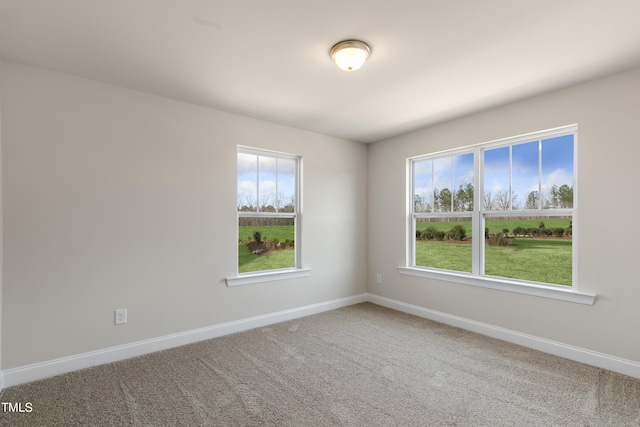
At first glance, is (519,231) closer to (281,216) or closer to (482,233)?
(482,233)

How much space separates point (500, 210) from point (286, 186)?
2565mm

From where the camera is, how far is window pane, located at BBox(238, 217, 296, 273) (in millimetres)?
3781

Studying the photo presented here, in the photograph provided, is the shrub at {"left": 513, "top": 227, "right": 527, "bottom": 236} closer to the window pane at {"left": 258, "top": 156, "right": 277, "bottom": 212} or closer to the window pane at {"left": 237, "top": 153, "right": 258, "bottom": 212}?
the window pane at {"left": 258, "top": 156, "right": 277, "bottom": 212}

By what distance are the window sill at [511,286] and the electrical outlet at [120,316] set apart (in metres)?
3.32

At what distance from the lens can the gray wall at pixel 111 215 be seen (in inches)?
94.3

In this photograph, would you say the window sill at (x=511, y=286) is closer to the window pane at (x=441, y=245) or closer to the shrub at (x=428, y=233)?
the window pane at (x=441, y=245)

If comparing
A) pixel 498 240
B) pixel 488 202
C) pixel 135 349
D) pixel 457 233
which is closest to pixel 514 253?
pixel 498 240

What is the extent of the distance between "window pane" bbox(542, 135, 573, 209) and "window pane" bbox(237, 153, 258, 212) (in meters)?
3.17

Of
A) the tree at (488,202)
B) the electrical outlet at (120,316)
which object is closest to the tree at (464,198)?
the tree at (488,202)

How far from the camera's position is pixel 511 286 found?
318 cm

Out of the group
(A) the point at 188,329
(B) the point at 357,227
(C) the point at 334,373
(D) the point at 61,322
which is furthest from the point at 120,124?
(B) the point at 357,227

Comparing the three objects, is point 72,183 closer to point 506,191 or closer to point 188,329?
point 188,329

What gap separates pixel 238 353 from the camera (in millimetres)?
2924

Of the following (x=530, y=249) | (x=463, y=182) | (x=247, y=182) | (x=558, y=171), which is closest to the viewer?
(x=558, y=171)
